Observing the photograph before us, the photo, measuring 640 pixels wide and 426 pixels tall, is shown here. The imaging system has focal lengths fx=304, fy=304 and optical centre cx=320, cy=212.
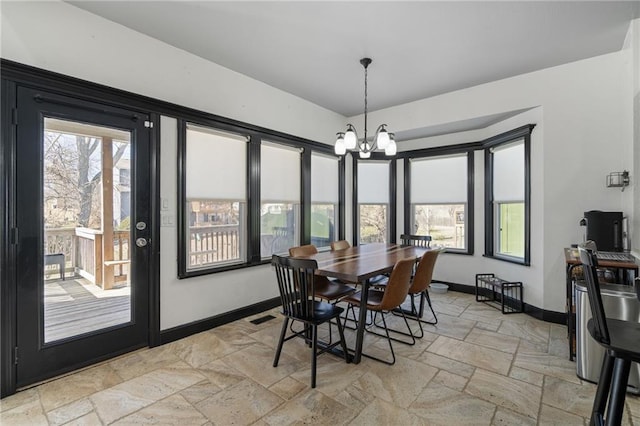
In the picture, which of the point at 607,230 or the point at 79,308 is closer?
the point at 79,308

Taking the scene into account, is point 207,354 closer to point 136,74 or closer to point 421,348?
point 421,348

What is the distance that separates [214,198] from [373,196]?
3.11 metres

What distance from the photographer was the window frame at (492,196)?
3.87 meters

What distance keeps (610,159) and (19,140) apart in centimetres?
543

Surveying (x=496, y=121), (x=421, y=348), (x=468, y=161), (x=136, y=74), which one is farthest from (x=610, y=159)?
(x=136, y=74)

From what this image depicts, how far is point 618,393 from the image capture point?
1378 mm

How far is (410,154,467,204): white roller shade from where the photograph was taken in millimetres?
5008

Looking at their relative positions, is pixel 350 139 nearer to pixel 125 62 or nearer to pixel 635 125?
pixel 125 62

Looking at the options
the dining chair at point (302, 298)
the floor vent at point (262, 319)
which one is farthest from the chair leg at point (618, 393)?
the floor vent at point (262, 319)

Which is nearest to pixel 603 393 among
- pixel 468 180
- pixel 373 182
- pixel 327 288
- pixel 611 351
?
pixel 611 351

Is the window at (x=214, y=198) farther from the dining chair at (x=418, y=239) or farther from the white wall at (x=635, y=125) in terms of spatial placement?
the white wall at (x=635, y=125)

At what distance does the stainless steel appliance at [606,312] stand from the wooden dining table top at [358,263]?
135 centimetres

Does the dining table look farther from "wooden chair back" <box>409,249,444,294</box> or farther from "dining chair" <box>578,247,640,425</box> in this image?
"dining chair" <box>578,247,640,425</box>

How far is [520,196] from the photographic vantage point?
412 cm
